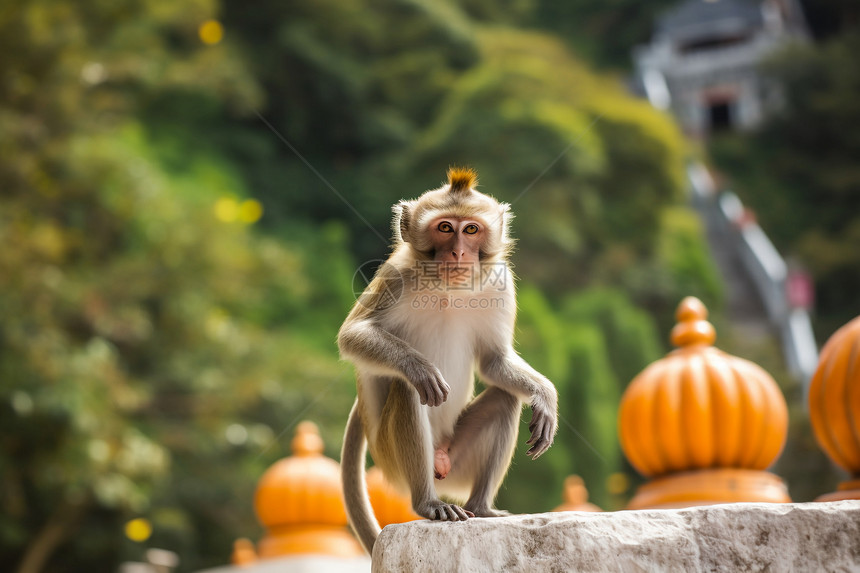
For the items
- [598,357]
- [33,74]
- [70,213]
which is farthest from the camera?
[598,357]

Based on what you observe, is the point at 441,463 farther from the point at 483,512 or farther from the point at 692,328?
the point at 692,328

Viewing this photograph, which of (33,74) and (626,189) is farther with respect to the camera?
(626,189)

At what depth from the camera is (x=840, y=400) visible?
3129 mm

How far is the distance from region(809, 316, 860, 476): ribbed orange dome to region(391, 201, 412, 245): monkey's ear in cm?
162

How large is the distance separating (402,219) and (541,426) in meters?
0.80

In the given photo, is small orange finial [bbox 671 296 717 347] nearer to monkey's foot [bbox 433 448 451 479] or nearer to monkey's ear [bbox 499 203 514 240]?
monkey's ear [bbox 499 203 514 240]

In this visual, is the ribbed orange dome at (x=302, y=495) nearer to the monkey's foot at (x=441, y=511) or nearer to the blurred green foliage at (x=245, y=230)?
the blurred green foliage at (x=245, y=230)

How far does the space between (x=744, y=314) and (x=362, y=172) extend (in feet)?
38.3

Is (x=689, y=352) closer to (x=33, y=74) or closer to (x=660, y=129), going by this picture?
(x=33, y=74)

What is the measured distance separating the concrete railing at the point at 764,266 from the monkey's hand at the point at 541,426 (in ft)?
58.3

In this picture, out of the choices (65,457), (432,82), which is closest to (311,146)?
(432,82)

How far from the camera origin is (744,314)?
2483cm

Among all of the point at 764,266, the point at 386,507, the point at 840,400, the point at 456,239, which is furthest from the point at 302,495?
the point at 764,266

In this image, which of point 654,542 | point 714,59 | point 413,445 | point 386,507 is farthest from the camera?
point 714,59
